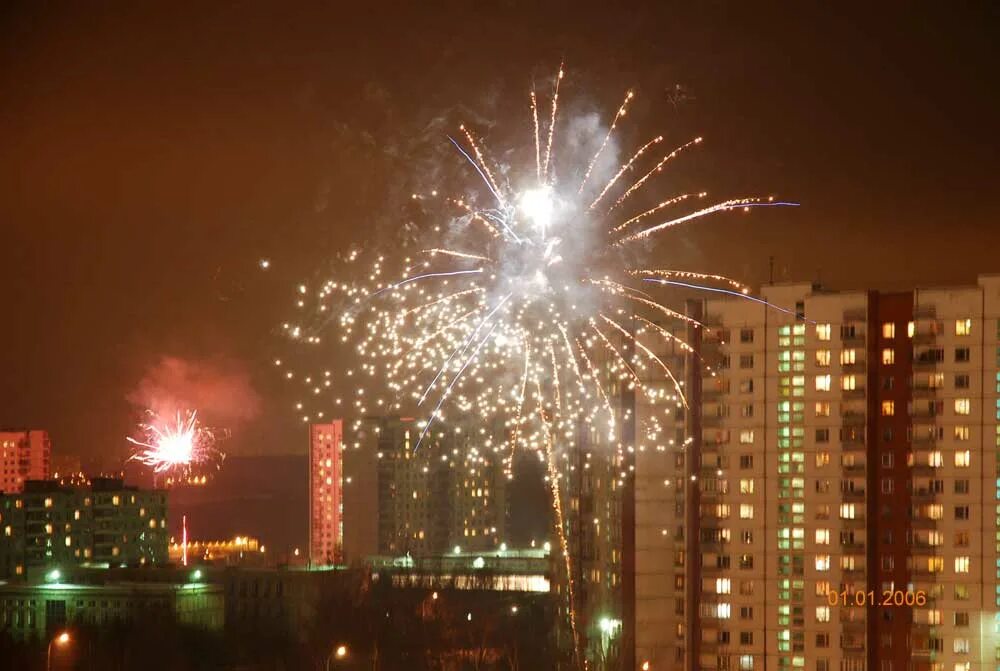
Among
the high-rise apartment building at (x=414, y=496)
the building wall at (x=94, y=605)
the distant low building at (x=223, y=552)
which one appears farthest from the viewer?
the high-rise apartment building at (x=414, y=496)

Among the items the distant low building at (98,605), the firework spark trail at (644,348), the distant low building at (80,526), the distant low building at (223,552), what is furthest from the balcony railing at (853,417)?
the distant low building at (223,552)

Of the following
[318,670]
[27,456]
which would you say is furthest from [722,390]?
[27,456]

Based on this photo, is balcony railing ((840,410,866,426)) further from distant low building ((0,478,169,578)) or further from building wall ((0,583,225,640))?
distant low building ((0,478,169,578))

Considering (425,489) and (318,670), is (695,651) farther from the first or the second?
(425,489)

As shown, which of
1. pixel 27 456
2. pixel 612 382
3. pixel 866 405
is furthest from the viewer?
pixel 27 456

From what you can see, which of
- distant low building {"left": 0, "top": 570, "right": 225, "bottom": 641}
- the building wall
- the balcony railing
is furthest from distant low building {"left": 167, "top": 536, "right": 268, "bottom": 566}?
the balcony railing

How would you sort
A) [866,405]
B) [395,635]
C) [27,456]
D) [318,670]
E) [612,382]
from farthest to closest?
[27,456] < [395,635] < [318,670] < [612,382] < [866,405]

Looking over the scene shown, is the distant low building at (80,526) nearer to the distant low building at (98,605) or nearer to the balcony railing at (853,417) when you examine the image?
the distant low building at (98,605)
